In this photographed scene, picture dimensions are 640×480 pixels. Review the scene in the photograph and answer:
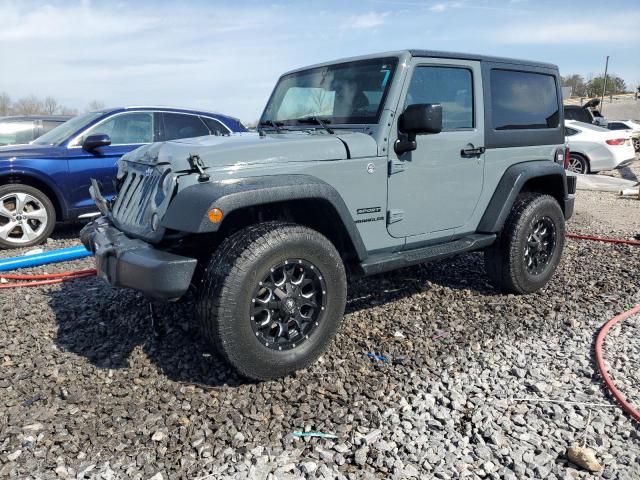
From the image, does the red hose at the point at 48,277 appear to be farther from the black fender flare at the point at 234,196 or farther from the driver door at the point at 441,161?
the driver door at the point at 441,161

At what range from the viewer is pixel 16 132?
8.16 meters

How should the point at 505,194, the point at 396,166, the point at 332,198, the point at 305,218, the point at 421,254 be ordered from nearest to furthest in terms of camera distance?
the point at 332,198 → the point at 305,218 → the point at 396,166 → the point at 421,254 → the point at 505,194

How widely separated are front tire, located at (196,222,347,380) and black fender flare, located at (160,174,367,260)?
21 centimetres

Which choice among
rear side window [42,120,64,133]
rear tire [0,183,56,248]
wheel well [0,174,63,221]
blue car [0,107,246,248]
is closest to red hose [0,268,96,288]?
rear tire [0,183,56,248]

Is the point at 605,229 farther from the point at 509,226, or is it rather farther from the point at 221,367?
the point at 221,367

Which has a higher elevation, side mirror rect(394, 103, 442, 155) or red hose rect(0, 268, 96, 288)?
side mirror rect(394, 103, 442, 155)

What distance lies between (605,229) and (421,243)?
16.2 feet

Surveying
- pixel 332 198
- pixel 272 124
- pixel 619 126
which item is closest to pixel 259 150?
pixel 332 198

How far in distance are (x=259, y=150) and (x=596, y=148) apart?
462 inches

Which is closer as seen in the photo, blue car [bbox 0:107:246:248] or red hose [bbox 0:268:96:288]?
red hose [bbox 0:268:96:288]

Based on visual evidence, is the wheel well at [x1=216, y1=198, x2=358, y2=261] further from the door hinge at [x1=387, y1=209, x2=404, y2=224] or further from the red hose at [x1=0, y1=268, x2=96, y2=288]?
the red hose at [x1=0, y1=268, x2=96, y2=288]

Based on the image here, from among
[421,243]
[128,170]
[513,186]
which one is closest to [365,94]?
[421,243]

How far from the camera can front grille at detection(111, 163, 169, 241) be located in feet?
10.1

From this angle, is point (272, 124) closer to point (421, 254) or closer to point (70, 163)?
point (421, 254)
